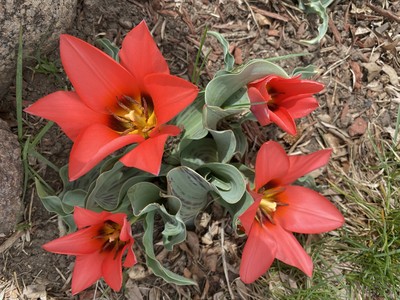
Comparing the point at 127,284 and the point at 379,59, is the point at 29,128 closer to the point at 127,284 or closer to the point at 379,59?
the point at 127,284

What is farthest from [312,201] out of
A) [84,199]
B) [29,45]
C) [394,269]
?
[29,45]

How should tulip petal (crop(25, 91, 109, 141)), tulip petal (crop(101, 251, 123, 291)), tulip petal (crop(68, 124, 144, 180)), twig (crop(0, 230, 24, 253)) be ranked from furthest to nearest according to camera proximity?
twig (crop(0, 230, 24, 253)) < tulip petal (crop(101, 251, 123, 291)) < tulip petal (crop(25, 91, 109, 141)) < tulip petal (crop(68, 124, 144, 180))

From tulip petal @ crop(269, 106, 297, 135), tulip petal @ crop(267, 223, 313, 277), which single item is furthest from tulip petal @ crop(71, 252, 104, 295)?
tulip petal @ crop(269, 106, 297, 135)

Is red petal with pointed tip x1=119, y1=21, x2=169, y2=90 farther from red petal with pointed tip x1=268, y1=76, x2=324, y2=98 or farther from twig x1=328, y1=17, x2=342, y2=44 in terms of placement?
twig x1=328, y1=17, x2=342, y2=44

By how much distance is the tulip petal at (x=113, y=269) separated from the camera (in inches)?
54.9

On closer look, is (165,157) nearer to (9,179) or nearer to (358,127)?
(9,179)

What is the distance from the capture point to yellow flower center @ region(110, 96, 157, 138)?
4.65ft

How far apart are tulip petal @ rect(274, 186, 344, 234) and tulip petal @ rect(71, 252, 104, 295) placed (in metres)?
0.55

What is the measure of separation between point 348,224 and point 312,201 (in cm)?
47

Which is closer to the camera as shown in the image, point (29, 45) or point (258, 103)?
point (258, 103)

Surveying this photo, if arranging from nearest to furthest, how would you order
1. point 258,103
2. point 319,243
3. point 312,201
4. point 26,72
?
point 258,103 → point 312,201 → point 26,72 → point 319,243

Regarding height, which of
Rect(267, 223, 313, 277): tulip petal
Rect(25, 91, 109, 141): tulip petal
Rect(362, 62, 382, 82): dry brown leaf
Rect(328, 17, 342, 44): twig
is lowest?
Rect(267, 223, 313, 277): tulip petal

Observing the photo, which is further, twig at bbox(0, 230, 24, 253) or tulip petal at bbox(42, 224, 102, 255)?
twig at bbox(0, 230, 24, 253)

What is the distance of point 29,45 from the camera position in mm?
1642
